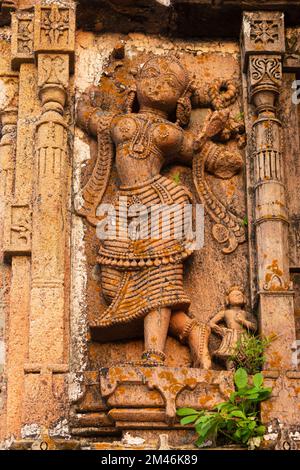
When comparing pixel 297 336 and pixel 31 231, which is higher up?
pixel 31 231

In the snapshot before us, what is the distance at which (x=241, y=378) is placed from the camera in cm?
924

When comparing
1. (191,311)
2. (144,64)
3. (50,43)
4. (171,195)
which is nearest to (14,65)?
(50,43)

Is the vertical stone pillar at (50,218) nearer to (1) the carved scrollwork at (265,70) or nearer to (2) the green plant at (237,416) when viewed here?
(2) the green plant at (237,416)

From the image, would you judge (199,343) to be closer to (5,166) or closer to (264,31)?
(5,166)

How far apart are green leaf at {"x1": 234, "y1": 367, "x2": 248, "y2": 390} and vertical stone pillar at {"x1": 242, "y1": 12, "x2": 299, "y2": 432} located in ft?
0.67

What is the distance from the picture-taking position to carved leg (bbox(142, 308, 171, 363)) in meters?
9.45

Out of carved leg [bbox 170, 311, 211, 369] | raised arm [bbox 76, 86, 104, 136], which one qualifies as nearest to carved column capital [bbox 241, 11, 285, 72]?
raised arm [bbox 76, 86, 104, 136]

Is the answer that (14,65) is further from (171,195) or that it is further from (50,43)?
(171,195)

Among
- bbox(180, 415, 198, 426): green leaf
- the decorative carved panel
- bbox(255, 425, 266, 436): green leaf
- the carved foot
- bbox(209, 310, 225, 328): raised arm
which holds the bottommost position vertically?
bbox(255, 425, 266, 436): green leaf

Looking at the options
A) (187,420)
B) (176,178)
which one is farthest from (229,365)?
(176,178)

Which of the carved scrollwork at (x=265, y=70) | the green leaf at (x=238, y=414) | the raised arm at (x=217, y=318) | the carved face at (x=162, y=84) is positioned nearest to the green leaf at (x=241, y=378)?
the green leaf at (x=238, y=414)

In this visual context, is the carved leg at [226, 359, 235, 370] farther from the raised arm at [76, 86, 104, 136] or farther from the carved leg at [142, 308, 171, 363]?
the raised arm at [76, 86, 104, 136]

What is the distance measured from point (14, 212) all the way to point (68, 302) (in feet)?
2.66

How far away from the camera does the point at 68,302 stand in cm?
971
